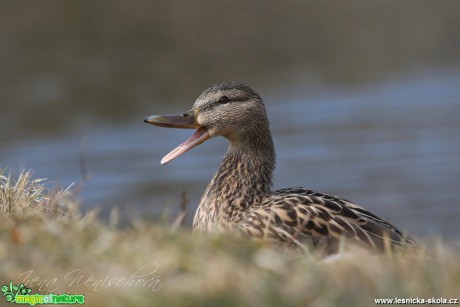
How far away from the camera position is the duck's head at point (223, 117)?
27.1 ft

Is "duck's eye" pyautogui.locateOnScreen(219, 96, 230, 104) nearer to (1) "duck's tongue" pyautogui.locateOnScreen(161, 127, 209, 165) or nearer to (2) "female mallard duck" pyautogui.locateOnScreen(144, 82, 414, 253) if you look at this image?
(2) "female mallard duck" pyautogui.locateOnScreen(144, 82, 414, 253)

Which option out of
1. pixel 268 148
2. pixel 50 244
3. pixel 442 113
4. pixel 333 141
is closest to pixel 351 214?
pixel 268 148

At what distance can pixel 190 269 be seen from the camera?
196 inches

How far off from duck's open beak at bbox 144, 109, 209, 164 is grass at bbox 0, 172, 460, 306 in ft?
7.37

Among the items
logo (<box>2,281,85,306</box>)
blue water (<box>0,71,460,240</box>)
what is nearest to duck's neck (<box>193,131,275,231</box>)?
logo (<box>2,281,85,306</box>)

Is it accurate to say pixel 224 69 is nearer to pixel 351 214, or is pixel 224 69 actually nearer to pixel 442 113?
pixel 442 113

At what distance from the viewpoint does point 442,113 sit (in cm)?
1950

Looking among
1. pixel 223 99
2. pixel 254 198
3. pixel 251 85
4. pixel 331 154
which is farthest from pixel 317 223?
pixel 251 85

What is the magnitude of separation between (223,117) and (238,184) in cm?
53

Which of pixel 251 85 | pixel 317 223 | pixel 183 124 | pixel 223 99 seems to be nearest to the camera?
pixel 317 223

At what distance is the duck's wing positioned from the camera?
22.5 ft

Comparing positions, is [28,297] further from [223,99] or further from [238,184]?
[223,99]

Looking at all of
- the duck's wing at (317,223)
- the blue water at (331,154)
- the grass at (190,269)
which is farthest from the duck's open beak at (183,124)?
the blue water at (331,154)

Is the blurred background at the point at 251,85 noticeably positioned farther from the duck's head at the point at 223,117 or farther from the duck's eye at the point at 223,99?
the duck's eye at the point at 223,99
